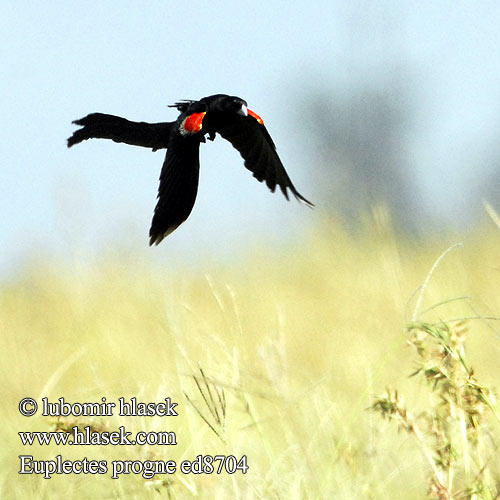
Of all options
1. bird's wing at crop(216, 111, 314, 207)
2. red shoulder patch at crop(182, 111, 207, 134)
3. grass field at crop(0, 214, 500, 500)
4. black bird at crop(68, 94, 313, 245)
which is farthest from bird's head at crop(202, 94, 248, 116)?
grass field at crop(0, 214, 500, 500)

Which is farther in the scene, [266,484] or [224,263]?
[224,263]

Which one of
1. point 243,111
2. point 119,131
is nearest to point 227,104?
point 243,111

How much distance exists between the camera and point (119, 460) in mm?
2684

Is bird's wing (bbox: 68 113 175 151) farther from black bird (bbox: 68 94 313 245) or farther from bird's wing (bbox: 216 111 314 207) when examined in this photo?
bird's wing (bbox: 216 111 314 207)

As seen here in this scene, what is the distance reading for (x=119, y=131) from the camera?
2.45m

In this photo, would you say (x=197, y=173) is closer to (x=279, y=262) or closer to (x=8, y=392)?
(x=8, y=392)

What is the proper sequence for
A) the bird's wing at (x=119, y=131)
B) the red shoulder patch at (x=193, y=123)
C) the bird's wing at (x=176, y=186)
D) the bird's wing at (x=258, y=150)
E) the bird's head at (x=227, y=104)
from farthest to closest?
the bird's wing at (x=258, y=150) < the bird's wing at (x=119, y=131) < the bird's head at (x=227, y=104) < the red shoulder patch at (x=193, y=123) < the bird's wing at (x=176, y=186)

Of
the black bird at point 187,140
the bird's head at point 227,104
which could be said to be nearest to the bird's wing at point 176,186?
the black bird at point 187,140

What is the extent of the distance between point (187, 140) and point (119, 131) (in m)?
0.33

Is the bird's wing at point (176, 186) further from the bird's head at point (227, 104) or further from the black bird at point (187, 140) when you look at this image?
the bird's head at point (227, 104)

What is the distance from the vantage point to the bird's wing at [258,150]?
8.64 ft

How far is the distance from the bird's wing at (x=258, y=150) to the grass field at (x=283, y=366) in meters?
0.40

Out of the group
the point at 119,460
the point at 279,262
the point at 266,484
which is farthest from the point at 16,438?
the point at 279,262

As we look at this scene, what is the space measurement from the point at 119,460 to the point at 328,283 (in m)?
4.23
